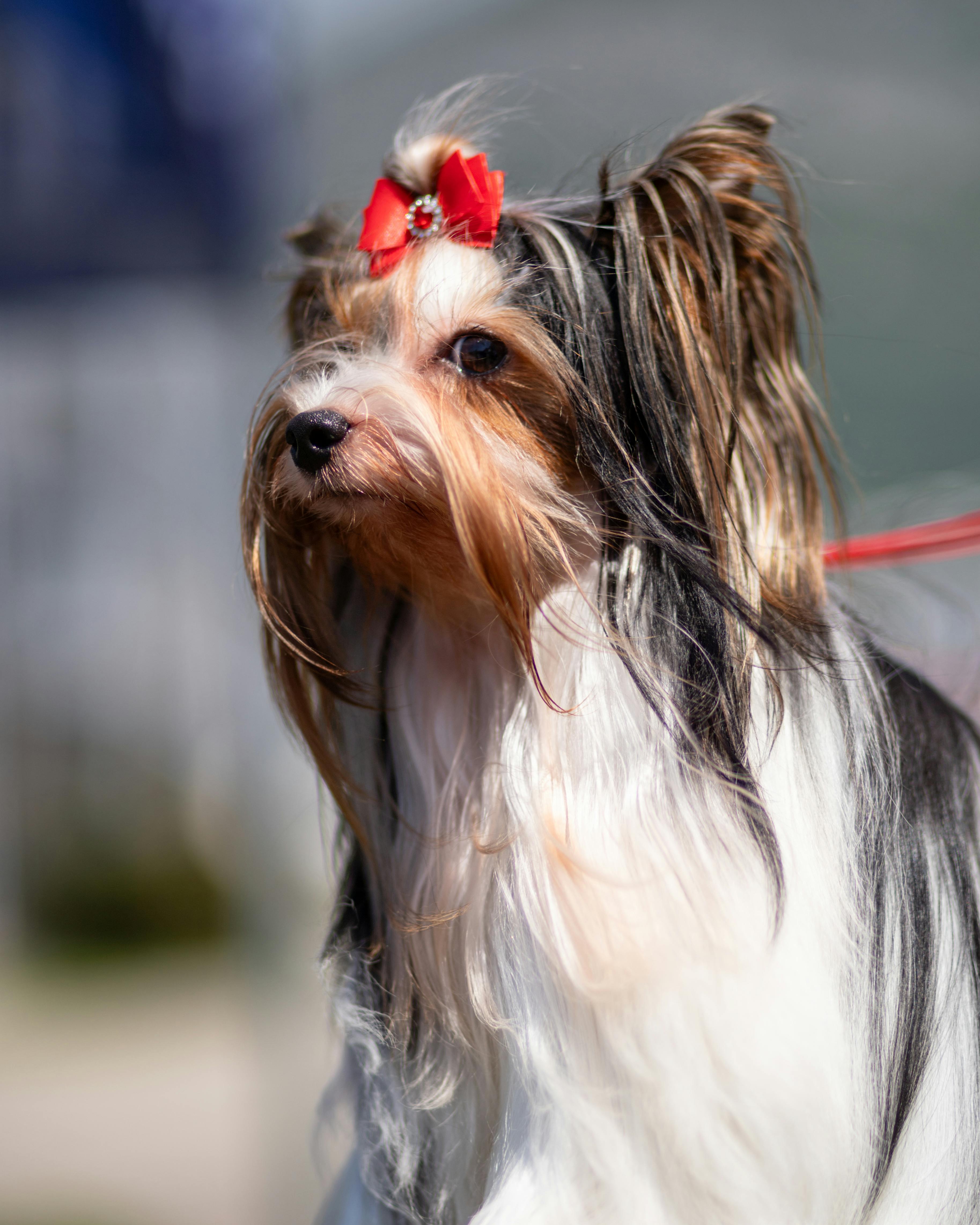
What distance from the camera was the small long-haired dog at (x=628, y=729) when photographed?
98cm

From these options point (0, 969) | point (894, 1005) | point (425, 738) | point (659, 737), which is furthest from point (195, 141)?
point (0, 969)

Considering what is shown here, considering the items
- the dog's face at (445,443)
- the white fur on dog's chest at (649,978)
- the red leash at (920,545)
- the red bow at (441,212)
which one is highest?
the red bow at (441,212)

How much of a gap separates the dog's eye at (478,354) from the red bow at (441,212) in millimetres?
114

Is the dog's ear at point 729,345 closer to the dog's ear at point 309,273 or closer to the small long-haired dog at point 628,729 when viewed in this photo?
the small long-haired dog at point 628,729

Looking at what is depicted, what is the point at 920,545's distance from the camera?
1.46m

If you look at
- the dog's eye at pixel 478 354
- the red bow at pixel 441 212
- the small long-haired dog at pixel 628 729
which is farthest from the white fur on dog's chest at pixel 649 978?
the red bow at pixel 441 212

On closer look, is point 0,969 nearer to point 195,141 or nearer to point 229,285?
point 229,285

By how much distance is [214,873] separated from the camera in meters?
4.49

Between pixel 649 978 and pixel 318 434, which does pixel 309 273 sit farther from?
pixel 649 978

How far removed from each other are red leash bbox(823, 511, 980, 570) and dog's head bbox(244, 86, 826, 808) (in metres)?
0.34

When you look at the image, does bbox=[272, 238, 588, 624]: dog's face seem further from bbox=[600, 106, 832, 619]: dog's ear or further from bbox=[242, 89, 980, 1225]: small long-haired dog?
bbox=[600, 106, 832, 619]: dog's ear

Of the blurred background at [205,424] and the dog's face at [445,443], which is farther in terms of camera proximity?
the blurred background at [205,424]

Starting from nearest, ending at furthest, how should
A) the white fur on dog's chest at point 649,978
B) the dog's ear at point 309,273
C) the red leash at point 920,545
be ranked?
1. the white fur on dog's chest at point 649,978
2. the dog's ear at point 309,273
3. the red leash at point 920,545

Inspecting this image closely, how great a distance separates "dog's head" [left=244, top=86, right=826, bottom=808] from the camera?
3.37 feet
